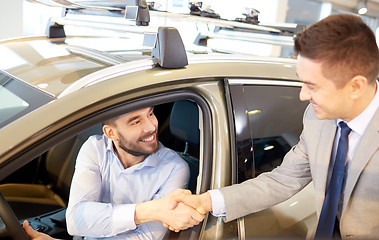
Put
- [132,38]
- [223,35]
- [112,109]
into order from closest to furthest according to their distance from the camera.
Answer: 1. [112,109]
2. [132,38]
3. [223,35]

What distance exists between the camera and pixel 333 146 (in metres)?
1.35

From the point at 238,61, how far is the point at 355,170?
0.54 meters

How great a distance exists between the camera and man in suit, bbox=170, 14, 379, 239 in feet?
3.83

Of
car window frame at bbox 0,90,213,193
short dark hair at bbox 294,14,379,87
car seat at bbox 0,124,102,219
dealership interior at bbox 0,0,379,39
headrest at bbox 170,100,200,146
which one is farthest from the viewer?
dealership interior at bbox 0,0,379,39

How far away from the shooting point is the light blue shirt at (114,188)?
142 centimetres

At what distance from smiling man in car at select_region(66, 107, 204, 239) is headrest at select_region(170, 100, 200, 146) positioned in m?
0.12

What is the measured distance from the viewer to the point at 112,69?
127cm

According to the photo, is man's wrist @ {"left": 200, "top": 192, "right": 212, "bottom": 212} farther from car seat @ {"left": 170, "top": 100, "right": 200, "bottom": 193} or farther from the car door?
car seat @ {"left": 170, "top": 100, "right": 200, "bottom": 193}

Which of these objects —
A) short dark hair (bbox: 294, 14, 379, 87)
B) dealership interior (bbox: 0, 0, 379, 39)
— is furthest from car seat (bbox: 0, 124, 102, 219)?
dealership interior (bbox: 0, 0, 379, 39)

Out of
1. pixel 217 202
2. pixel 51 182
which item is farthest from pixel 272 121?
pixel 51 182

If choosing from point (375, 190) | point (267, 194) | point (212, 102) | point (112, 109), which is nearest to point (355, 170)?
point (375, 190)

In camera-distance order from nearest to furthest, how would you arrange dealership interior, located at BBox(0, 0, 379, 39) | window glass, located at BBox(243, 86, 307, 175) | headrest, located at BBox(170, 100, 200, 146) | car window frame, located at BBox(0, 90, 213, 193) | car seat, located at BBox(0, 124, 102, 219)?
1. car window frame, located at BBox(0, 90, 213, 193)
2. window glass, located at BBox(243, 86, 307, 175)
3. headrest, located at BBox(170, 100, 200, 146)
4. car seat, located at BBox(0, 124, 102, 219)
5. dealership interior, located at BBox(0, 0, 379, 39)

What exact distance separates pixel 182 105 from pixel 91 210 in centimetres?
55

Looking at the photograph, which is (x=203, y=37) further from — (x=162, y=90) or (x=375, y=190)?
(x=375, y=190)
